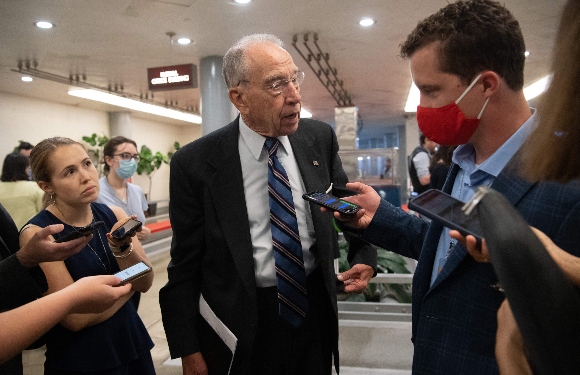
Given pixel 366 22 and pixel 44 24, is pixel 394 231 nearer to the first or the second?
pixel 366 22

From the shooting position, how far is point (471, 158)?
130cm

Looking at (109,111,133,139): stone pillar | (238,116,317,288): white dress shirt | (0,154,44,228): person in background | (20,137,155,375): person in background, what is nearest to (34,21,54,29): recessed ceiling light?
(0,154,44,228): person in background

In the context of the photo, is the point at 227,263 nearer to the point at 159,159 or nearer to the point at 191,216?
the point at 191,216

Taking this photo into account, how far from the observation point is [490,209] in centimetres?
58

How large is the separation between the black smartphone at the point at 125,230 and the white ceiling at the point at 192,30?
373 cm

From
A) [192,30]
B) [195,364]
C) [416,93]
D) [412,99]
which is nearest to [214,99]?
[192,30]

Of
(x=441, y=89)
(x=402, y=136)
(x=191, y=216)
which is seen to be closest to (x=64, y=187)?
(x=191, y=216)

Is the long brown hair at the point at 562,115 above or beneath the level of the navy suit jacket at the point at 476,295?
above

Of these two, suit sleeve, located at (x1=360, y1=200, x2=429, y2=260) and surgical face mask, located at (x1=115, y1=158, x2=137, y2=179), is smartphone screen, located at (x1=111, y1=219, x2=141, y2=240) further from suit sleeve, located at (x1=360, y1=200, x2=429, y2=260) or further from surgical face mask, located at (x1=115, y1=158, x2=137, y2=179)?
surgical face mask, located at (x1=115, y1=158, x2=137, y2=179)

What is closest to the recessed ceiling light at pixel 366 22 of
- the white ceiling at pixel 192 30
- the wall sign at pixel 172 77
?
the white ceiling at pixel 192 30

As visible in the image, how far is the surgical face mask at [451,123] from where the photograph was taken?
119 centimetres

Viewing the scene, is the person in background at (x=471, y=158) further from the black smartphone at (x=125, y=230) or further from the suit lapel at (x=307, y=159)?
the black smartphone at (x=125, y=230)

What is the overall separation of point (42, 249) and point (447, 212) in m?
1.42

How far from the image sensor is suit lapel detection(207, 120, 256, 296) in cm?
159
